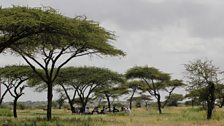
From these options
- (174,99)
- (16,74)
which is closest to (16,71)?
(16,74)

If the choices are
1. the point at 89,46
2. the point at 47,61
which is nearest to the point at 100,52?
the point at 89,46

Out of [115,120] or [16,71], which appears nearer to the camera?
[115,120]

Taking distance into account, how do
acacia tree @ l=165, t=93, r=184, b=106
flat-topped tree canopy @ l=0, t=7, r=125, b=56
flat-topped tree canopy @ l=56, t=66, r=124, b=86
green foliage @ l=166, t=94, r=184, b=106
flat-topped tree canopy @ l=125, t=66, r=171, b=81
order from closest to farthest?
flat-topped tree canopy @ l=0, t=7, r=125, b=56 < flat-topped tree canopy @ l=56, t=66, r=124, b=86 < flat-topped tree canopy @ l=125, t=66, r=171, b=81 < green foliage @ l=166, t=94, r=184, b=106 < acacia tree @ l=165, t=93, r=184, b=106

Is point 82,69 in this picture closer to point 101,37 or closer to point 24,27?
point 101,37

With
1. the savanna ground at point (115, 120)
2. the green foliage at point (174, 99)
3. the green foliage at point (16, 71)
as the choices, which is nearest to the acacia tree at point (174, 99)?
the green foliage at point (174, 99)

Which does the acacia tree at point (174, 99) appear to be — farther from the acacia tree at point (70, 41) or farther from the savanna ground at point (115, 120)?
the acacia tree at point (70, 41)

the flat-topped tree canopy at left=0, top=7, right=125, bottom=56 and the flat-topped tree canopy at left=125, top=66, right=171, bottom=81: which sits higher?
the flat-topped tree canopy at left=125, top=66, right=171, bottom=81

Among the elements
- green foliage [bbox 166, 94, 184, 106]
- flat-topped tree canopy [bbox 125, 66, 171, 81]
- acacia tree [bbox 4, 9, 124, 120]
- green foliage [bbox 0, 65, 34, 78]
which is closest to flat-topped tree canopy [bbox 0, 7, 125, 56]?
acacia tree [bbox 4, 9, 124, 120]

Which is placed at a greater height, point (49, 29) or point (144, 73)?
point (144, 73)

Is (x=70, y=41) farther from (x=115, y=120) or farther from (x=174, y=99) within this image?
(x=174, y=99)

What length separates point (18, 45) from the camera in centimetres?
3033

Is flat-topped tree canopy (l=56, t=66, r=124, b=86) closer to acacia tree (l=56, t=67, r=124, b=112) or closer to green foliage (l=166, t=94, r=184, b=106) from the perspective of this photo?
acacia tree (l=56, t=67, r=124, b=112)

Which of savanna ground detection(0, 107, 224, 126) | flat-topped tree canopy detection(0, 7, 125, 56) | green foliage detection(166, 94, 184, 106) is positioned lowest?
savanna ground detection(0, 107, 224, 126)

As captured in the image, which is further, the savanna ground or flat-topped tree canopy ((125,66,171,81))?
flat-topped tree canopy ((125,66,171,81))
